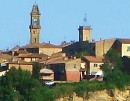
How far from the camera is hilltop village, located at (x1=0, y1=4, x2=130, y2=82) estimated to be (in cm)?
6719

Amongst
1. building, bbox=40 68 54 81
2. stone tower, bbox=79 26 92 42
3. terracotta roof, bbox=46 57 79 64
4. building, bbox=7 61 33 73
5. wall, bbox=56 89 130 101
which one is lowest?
wall, bbox=56 89 130 101

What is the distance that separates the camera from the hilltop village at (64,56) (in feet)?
220

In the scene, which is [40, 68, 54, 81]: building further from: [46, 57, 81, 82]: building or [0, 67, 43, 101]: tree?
[0, 67, 43, 101]: tree

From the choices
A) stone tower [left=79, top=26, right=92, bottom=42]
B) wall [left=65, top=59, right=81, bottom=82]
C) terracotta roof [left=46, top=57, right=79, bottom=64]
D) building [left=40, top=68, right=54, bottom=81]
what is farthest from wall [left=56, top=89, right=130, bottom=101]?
stone tower [left=79, top=26, right=92, bottom=42]

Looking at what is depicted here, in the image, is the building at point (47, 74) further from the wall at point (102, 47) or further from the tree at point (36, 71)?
the wall at point (102, 47)

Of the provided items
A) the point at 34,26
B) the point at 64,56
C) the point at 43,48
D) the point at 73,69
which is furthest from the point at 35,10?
the point at 73,69

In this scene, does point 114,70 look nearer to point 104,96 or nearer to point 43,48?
point 104,96

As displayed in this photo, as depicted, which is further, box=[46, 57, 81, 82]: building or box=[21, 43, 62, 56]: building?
box=[21, 43, 62, 56]: building

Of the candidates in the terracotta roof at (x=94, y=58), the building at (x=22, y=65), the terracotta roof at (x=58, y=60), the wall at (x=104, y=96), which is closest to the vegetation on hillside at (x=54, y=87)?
the wall at (x=104, y=96)

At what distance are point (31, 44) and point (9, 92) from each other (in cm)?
3126

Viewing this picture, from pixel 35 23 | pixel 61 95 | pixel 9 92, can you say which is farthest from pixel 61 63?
pixel 35 23

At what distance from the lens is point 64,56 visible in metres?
76.0

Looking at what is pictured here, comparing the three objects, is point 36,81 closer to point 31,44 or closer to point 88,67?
point 88,67

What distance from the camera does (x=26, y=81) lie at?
56.3m
